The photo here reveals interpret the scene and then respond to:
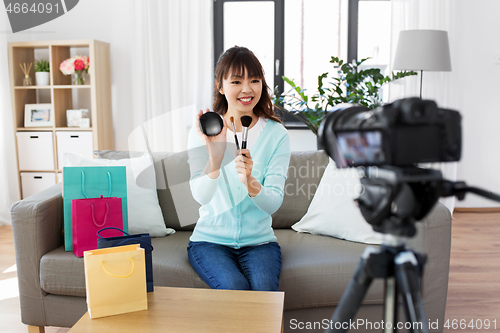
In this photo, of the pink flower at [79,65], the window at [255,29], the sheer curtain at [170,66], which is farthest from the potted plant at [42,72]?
the window at [255,29]

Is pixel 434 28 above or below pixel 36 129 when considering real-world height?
above

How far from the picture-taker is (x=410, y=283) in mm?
528

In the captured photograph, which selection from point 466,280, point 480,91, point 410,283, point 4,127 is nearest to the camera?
point 410,283

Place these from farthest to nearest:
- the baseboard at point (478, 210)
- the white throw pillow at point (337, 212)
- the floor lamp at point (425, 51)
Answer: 1. the baseboard at point (478, 210)
2. the floor lamp at point (425, 51)
3. the white throw pillow at point (337, 212)

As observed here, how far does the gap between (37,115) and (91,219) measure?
2.38 metres

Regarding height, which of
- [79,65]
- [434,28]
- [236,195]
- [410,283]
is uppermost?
[434,28]

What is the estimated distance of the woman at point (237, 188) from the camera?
1.48m

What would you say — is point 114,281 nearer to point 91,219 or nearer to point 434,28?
point 91,219

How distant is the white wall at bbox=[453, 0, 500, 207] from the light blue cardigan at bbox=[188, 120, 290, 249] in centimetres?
261

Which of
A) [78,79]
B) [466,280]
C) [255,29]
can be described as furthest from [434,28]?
[78,79]

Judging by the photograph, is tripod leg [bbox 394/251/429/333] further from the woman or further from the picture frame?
the picture frame

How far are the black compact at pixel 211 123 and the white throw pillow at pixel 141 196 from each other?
689mm

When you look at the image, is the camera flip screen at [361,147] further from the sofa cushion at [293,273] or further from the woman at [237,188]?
the sofa cushion at [293,273]

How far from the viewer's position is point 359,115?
55cm
